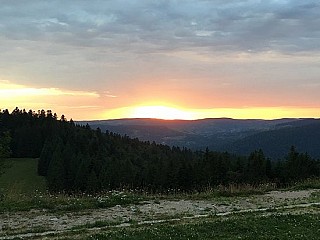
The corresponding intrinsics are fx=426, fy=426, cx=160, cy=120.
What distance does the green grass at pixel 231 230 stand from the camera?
1173 centimetres

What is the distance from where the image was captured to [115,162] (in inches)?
3669

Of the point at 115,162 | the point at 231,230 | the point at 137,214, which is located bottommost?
the point at 115,162

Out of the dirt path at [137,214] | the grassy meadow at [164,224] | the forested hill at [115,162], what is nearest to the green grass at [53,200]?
the grassy meadow at [164,224]

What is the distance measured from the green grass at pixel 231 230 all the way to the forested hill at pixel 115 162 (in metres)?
7.28

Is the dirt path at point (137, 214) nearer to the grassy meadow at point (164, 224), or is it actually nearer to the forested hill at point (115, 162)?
the grassy meadow at point (164, 224)

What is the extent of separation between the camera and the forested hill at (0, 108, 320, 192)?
5156 cm

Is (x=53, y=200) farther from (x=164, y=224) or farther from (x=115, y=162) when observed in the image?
(x=115, y=162)

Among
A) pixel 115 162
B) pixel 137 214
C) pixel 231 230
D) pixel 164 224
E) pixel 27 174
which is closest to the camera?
pixel 231 230

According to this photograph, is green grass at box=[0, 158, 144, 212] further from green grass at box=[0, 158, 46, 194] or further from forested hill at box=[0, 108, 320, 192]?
green grass at box=[0, 158, 46, 194]

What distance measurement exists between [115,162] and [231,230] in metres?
81.8

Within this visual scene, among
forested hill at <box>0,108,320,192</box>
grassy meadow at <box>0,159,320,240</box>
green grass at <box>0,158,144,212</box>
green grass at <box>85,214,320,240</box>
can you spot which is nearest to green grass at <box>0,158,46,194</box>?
forested hill at <box>0,108,320,192</box>

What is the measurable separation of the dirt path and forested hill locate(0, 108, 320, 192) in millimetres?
3286

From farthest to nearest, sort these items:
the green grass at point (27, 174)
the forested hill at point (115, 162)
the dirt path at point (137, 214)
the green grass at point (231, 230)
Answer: the green grass at point (27, 174)
the forested hill at point (115, 162)
the dirt path at point (137, 214)
the green grass at point (231, 230)

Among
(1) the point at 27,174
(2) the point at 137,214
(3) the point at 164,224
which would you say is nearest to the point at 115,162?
(1) the point at 27,174
